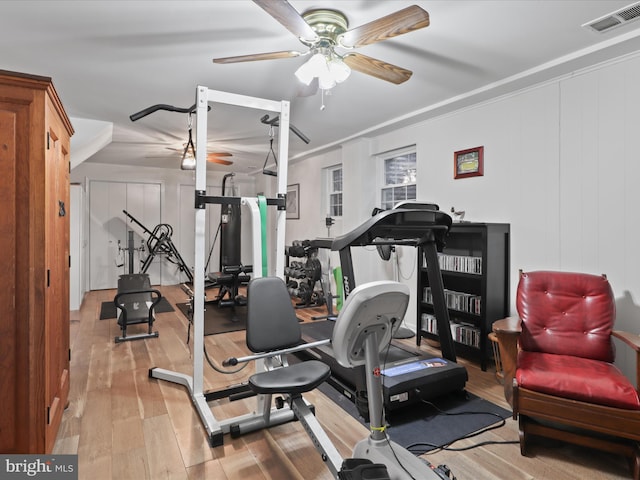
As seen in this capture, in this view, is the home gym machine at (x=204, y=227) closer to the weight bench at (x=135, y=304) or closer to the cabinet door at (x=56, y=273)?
the cabinet door at (x=56, y=273)

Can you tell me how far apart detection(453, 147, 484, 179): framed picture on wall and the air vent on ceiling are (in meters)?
1.41

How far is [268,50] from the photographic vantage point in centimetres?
264

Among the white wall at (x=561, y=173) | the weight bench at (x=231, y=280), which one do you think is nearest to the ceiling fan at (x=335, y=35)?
the white wall at (x=561, y=173)

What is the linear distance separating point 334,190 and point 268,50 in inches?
140

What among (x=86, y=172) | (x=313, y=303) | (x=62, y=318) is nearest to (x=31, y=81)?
(x=62, y=318)

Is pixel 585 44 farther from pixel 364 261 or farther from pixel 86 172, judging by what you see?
pixel 86 172

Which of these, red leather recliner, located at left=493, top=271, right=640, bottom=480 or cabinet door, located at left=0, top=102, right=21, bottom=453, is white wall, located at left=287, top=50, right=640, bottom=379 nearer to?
red leather recliner, located at left=493, top=271, right=640, bottom=480

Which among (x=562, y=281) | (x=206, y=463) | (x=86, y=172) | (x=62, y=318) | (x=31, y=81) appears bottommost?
(x=206, y=463)

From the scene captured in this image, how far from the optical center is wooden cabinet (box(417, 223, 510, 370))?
3188 mm

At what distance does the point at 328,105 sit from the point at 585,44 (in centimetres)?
212

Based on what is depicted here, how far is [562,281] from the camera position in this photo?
2586mm

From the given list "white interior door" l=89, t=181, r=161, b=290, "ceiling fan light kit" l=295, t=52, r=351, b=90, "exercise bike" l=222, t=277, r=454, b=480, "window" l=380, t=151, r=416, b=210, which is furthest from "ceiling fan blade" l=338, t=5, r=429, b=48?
"white interior door" l=89, t=181, r=161, b=290

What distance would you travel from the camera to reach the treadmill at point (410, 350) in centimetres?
206

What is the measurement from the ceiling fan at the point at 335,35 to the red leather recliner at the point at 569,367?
1.82 meters
